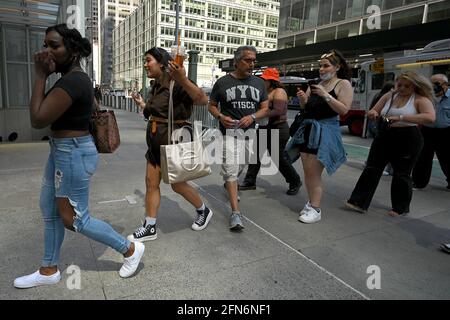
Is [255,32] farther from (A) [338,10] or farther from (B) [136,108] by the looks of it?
(B) [136,108]

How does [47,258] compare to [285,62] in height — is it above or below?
below

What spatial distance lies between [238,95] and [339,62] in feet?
3.89

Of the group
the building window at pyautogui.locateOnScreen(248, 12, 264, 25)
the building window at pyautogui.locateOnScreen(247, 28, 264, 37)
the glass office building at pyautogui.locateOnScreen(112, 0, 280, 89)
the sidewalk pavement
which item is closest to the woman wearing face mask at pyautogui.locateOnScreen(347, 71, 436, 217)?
the sidewalk pavement

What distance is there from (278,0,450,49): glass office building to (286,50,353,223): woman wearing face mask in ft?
85.9

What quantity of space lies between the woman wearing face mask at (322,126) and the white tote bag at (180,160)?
1.41 meters

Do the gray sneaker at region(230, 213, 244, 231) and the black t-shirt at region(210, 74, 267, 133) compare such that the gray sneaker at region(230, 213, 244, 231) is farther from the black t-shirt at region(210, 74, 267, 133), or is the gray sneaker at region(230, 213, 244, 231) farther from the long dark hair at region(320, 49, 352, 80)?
the long dark hair at region(320, 49, 352, 80)

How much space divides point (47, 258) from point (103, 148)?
0.89 m

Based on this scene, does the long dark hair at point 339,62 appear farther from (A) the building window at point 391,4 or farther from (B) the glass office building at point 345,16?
(A) the building window at point 391,4

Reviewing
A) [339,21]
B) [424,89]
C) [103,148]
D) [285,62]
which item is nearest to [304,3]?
[339,21]

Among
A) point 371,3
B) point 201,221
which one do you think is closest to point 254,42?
point 371,3

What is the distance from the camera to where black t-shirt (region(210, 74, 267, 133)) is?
370 cm

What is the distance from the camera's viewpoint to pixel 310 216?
12.9ft
